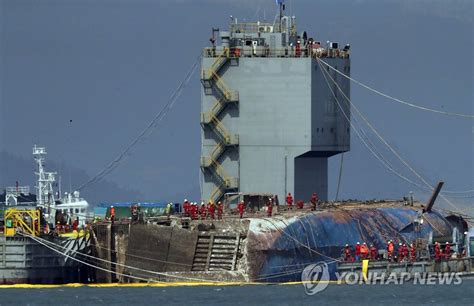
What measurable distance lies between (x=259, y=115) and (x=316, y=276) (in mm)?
14205

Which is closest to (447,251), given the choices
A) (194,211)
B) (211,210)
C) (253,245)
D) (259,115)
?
(253,245)

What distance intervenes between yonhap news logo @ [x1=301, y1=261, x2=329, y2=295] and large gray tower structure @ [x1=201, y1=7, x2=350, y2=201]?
11828 millimetres

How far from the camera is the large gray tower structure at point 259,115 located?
14275cm

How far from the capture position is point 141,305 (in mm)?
120500

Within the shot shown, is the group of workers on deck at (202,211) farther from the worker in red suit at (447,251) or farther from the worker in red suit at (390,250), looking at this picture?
the worker in red suit at (447,251)

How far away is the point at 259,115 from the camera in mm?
143125

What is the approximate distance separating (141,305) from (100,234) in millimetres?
11000

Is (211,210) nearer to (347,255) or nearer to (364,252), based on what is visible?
(347,255)

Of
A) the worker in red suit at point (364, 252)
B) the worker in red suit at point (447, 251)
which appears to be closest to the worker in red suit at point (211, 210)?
the worker in red suit at point (364, 252)

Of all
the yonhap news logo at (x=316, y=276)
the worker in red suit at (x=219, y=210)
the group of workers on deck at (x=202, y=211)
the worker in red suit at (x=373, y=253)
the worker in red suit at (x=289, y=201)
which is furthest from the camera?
the worker in red suit at (x=289, y=201)

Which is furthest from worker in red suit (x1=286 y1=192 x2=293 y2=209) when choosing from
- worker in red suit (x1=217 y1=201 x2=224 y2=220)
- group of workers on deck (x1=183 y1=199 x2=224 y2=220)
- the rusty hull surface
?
group of workers on deck (x1=183 y1=199 x2=224 y2=220)

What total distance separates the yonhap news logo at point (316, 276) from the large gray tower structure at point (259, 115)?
11828 mm

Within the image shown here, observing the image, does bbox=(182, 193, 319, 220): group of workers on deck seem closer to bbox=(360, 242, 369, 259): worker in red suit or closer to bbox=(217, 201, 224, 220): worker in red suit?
bbox=(217, 201, 224, 220): worker in red suit

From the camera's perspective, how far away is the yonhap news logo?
426 feet
